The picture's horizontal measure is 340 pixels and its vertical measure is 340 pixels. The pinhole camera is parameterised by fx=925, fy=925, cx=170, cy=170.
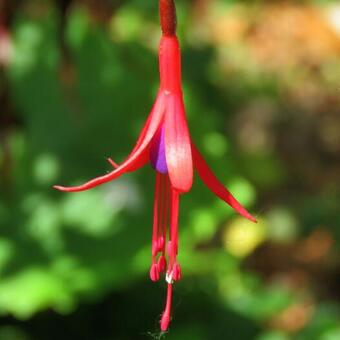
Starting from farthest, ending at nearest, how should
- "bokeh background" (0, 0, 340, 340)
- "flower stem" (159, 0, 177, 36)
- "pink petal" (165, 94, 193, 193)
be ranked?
"bokeh background" (0, 0, 340, 340)
"flower stem" (159, 0, 177, 36)
"pink petal" (165, 94, 193, 193)

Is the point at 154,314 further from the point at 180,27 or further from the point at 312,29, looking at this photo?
the point at 312,29

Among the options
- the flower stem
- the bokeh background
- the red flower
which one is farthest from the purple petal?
the bokeh background

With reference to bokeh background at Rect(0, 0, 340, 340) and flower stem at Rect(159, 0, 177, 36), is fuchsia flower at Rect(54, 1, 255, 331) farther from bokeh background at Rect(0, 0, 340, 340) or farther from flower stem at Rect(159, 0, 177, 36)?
bokeh background at Rect(0, 0, 340, 340)

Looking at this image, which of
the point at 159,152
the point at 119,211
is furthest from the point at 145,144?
the point at 119,211

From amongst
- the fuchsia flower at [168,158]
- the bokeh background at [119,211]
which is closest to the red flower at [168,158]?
the fuchsia flower at [168,158]

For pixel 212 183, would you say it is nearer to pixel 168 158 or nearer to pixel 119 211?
pixel 168 158

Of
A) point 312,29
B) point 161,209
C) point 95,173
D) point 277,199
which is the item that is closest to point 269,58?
point 312,29

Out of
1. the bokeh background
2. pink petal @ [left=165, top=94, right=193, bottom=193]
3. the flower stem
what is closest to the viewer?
pink petal @ [left=165, top=94, right=193, bottom=193]
